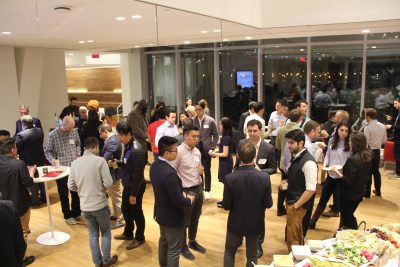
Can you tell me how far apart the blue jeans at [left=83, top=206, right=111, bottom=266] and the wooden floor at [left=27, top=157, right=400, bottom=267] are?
Answer: 0.31 metres

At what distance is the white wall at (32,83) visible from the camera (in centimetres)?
347

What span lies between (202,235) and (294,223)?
1.54m

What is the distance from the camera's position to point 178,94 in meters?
8.07

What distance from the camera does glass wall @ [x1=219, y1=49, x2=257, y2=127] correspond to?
372 inches

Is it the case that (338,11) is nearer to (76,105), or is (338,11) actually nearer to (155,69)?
(76,105)

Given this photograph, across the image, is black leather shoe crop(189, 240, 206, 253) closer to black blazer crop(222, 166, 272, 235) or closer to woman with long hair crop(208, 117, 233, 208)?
woman with long hair crop(208, 117, 233, 208)

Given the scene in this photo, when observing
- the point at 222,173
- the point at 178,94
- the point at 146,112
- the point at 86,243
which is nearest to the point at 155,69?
the point at 178,94

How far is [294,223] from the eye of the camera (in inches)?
137

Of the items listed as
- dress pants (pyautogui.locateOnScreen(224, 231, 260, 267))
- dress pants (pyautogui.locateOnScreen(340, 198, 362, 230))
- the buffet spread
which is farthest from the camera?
dress pants (pyautogui.locateOnScreen(340, 198, 362, 230))

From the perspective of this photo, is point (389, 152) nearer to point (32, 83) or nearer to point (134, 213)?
point (134, 213)

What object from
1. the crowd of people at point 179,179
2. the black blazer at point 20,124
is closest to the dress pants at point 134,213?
the crowd of people at point 179,179

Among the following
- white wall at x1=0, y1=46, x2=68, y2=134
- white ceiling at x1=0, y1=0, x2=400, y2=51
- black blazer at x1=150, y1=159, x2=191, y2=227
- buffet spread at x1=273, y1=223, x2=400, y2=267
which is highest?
white ceiling at x1=0, y1=0, x2=400, y2=51

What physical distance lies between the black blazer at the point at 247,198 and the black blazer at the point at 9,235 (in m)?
1.53

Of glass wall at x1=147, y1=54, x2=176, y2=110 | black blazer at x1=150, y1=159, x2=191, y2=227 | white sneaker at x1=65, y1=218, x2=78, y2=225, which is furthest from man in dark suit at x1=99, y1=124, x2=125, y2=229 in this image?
glass wall at x1=147, y1=54, x2=176, y2=110
